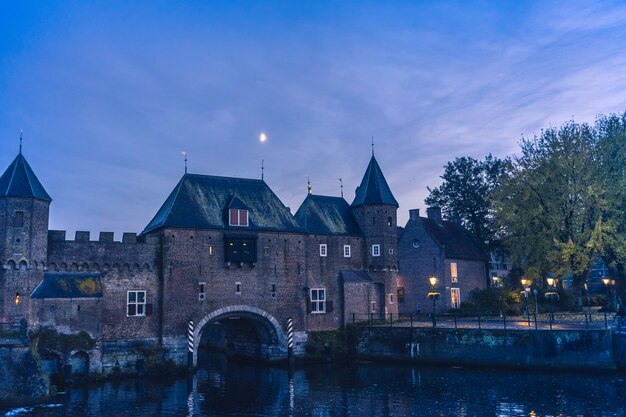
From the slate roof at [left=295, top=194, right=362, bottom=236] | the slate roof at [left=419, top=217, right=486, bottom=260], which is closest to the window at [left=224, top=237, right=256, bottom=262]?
the slate roof at [left=295, top=194, right=362, bottom=236]

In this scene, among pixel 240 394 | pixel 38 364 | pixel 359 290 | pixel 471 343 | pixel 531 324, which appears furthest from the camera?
pixel 359 290

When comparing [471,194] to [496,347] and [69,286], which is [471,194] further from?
[69,286]

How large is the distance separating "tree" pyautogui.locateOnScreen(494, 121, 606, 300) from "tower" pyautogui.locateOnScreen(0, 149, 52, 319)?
109 feet

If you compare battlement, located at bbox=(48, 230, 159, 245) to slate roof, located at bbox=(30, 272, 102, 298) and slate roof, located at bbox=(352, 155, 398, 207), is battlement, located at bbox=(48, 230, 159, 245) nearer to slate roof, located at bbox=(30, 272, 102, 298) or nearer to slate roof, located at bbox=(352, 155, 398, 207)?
slate roof, located at bbox=(30, 272, 102, 298)

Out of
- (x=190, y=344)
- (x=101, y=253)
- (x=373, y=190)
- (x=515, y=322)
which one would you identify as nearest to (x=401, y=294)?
(x=373, y=190)

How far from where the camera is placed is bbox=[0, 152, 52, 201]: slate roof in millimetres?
31875

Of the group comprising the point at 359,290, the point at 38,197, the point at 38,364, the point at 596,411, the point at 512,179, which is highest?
the point at 512,179

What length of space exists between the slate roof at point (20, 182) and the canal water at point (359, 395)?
1114cm

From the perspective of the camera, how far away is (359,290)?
4372 centimetres

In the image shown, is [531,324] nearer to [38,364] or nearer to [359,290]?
[359,290]

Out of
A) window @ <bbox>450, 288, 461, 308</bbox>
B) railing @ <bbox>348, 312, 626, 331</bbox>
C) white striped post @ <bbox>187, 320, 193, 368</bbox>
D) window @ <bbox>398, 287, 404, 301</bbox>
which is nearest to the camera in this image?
railing @ <bbox>348, 312, 626, 331</bbox>

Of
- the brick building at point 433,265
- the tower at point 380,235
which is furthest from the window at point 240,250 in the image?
the brick building at point 433,265

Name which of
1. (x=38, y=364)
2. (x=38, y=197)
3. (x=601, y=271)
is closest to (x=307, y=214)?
(x=38, y=197)

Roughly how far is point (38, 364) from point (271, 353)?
16.4m
